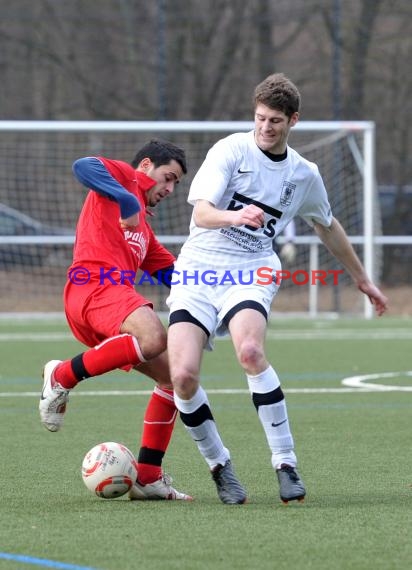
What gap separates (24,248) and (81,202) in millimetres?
1131

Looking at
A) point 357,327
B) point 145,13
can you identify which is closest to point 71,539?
point 357,327

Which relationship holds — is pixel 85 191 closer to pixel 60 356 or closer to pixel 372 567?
pixel 60 356

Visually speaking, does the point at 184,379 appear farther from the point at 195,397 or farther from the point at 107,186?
the point at 107,186

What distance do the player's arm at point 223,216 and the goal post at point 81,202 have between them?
42.9ft

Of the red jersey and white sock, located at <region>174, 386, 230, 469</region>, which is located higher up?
the red jersey

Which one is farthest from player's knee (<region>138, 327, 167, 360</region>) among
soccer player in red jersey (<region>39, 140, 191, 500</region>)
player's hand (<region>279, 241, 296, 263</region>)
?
player's hand (<region>279, 241, 296, 263</region>)

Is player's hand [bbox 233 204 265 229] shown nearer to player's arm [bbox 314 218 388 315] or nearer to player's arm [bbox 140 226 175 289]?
player's arm [bbox 314 218 388 315]

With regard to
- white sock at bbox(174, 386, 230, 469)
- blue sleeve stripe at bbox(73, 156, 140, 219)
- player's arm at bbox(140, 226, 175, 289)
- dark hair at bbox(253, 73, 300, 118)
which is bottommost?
white sock at bbox(174, 386, 230, 469)

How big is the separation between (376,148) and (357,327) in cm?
638

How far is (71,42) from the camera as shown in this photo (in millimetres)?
21219

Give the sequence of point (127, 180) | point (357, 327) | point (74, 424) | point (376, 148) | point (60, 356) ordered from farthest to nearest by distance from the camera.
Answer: point (376, 148)
point (357, 327)
point (60, 356)
point (74, 424)
point (127, 180)

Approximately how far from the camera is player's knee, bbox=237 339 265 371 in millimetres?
5590

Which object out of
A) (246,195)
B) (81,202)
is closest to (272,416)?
(246,195)

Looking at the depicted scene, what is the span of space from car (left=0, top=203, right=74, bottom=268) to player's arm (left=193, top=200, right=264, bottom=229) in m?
13.6
